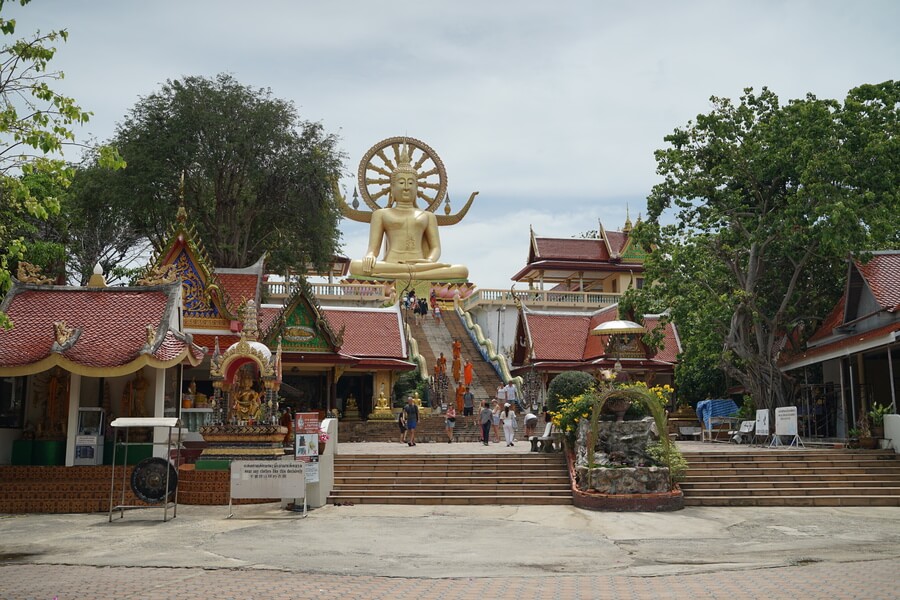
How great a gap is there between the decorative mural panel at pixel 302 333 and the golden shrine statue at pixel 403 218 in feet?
56.4

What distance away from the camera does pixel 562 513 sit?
1608 cm

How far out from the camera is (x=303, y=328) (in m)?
28.4

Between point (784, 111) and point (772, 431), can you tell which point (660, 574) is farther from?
point (784, 111)

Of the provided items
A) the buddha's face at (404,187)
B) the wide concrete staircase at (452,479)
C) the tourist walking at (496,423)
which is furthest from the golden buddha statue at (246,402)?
the buddha's face at (404,187)

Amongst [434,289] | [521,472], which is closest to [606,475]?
[521,472]

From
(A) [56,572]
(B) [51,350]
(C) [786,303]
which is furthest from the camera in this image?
(C) [786,303]

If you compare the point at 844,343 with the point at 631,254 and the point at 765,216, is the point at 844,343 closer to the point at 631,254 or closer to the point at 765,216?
the point at 765,216

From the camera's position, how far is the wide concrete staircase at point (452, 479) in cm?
1759

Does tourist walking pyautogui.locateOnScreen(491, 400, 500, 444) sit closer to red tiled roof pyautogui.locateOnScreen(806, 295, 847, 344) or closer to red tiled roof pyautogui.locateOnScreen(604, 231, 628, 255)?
red tiled roof pyautogui.locateOnScreen(806, 295, 847, 344)

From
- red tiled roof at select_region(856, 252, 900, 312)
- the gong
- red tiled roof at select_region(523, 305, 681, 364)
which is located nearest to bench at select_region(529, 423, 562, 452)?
red tiled roof at select_region(856, 252, 900, 312)

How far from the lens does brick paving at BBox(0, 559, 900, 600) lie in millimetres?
8953

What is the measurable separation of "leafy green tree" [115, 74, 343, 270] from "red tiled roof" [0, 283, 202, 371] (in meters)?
11.7

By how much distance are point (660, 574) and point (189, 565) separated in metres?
5.21

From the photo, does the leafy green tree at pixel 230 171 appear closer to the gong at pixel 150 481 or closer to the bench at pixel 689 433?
the bench at pixel 689 433
